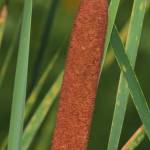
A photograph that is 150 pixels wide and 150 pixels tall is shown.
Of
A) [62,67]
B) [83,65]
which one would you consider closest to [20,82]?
[83,65]

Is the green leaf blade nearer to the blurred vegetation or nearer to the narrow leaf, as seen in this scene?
the narrow leaf

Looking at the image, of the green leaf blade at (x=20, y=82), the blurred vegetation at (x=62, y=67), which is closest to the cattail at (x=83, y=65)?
the green leaf blade at (x=20, y=82)

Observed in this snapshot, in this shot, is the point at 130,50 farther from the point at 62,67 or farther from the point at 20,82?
the point at 62,67

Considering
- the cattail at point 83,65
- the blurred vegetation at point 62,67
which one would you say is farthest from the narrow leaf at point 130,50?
the blurred vegetation at point 62,67

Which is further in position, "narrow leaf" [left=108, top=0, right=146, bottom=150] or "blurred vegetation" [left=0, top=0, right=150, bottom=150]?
"blurred vegetation" [left=0, top=0, right=150, bottom=150]

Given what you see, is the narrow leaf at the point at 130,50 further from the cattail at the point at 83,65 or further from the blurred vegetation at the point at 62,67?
the blurred vegetation at the point at 62,67

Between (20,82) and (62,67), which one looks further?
(62,67)

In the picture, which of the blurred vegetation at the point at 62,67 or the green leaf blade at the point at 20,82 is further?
the blurred vegetation at the point at 62,67

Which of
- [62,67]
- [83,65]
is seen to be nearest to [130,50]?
[83,65]

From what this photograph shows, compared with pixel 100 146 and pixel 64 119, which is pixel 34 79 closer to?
pixel 64 119

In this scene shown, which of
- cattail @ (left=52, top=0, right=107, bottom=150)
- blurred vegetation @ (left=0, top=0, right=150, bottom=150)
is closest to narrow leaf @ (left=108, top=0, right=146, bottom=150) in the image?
cattail @ (left=52, top=0, right=107, bottom=150)
